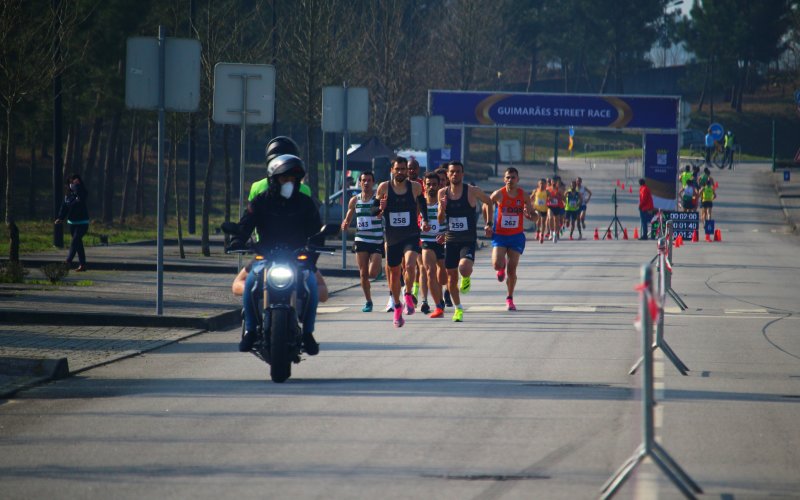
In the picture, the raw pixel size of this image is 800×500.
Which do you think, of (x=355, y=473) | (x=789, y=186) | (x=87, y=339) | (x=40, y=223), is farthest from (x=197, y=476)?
(x=789, y=186)

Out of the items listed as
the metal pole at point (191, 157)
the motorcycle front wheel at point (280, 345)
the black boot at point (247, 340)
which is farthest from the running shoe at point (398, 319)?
the metal pole at point (191, 157)

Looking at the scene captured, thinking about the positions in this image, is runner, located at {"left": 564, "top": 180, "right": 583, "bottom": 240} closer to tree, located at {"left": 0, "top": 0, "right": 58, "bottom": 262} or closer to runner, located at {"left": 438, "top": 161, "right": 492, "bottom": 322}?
tree, located at {"left": 0, "top": 0, "right": 58, "bottom": 262}

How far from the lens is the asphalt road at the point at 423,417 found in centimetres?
701

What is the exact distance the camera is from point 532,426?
8.62 m

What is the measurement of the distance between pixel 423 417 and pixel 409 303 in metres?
8.21

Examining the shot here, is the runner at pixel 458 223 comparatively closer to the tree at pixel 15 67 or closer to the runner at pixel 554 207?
the tree at pixel 15 67

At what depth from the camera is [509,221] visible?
17.9 metres

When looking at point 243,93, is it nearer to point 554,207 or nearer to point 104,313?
point 104,313

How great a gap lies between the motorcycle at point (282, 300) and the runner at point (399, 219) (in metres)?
5.47

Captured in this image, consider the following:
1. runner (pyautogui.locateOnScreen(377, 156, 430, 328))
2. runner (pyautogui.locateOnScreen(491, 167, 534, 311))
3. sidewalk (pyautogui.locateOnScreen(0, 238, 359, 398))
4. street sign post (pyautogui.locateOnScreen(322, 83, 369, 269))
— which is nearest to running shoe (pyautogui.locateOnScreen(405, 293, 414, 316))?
runner (pyautogui.locateOnScreen(377, 156, 430, 328))

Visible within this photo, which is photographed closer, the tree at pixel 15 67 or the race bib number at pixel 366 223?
the race bib number at pixel 366 223

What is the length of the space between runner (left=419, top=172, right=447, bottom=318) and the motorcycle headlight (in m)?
6.46

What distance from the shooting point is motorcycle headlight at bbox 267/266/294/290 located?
10.2m

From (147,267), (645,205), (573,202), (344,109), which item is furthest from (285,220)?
(573,202)
